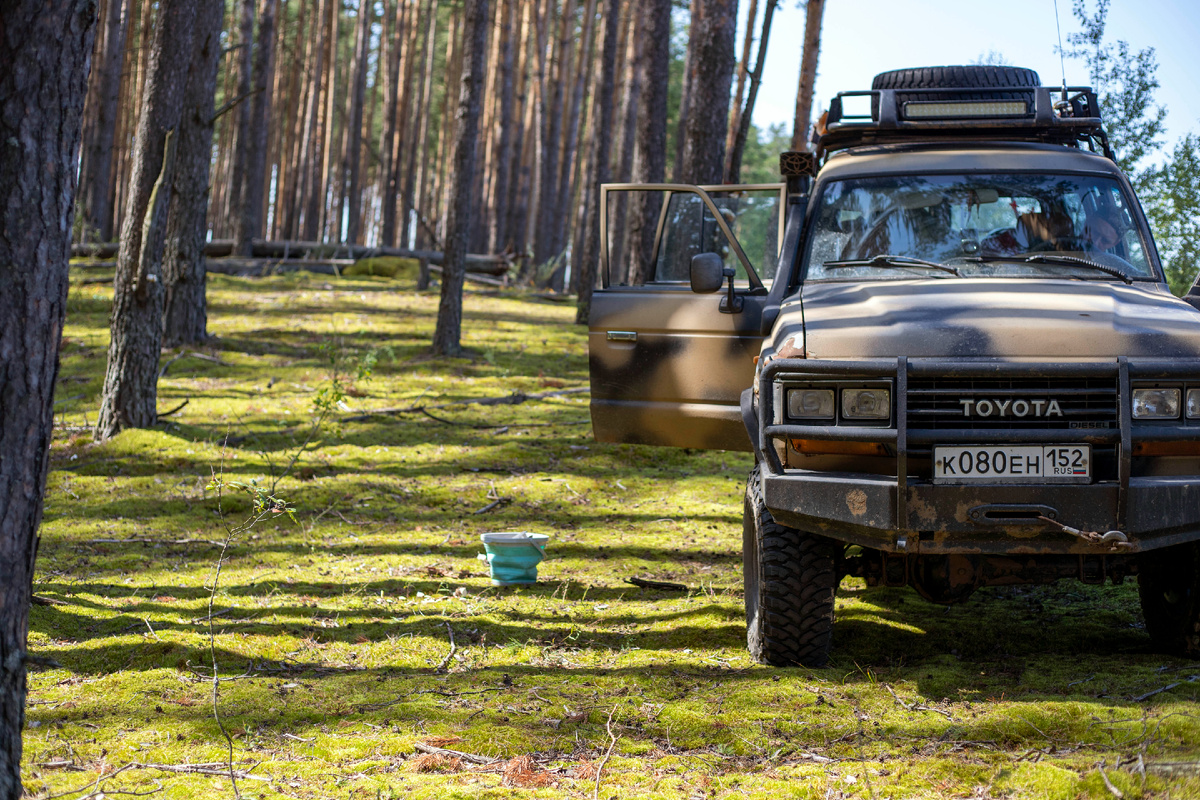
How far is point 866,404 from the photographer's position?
4.13 meters

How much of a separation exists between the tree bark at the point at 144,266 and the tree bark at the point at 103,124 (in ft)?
51.7

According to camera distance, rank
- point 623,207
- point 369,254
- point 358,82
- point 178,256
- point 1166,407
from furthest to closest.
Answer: point 358,82
point 369,254
point 623,207
point 178,256
point 1166,407

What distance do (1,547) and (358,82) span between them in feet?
116

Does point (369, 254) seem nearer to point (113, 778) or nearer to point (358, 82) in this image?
point (358, 82)

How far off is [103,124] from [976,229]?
25.6 meters

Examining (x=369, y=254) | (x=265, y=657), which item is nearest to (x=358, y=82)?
(x=369, y=254)

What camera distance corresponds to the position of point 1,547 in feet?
9.05

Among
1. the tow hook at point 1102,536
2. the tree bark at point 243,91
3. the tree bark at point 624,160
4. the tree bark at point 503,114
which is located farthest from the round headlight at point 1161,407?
the tree bark at point 503,114

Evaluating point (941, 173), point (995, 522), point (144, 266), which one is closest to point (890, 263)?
point (941, 173)

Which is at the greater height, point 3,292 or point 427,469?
A: point 3,292

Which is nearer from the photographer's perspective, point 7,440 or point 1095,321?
point 7,440

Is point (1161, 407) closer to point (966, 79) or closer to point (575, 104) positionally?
point (966, 79)

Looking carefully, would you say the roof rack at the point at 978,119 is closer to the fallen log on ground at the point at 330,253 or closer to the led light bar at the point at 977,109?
the led light bar at the point at 977,109

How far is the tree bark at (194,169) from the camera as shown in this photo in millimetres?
10852
